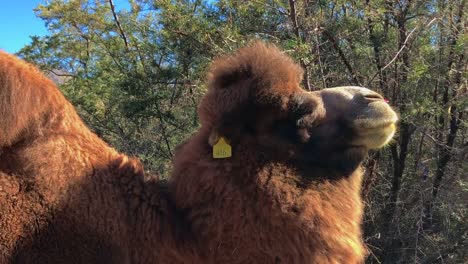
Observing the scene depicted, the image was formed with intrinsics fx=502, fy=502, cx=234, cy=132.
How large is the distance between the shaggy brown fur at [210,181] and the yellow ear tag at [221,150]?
0.03 meters

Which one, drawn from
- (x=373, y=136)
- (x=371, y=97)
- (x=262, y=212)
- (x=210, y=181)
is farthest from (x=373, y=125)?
(x=210, y=181)

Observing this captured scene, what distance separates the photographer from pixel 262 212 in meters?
2.13

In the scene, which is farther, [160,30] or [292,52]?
[160,30]

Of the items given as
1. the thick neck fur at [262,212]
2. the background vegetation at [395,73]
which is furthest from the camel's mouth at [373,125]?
the background vegetation at [395,73]

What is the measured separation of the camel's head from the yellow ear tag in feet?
0.12

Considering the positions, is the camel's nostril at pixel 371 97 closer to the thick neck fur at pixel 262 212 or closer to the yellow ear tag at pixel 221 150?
the thick neck fur at pixel 262 212

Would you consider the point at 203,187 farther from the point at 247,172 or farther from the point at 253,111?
the point at 253,111

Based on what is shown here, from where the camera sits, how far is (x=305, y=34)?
242 inches

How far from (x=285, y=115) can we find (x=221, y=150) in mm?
374

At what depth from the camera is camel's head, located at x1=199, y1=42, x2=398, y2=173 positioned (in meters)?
2.37

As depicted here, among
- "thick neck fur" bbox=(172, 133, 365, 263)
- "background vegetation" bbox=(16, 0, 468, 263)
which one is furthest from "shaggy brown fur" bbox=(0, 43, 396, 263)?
"background vegetation" bbox=(16, 0, 468, 263)

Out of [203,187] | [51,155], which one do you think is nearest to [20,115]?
[51,155]

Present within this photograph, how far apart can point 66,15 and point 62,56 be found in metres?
1.69

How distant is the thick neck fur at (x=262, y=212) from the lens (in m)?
2.11
